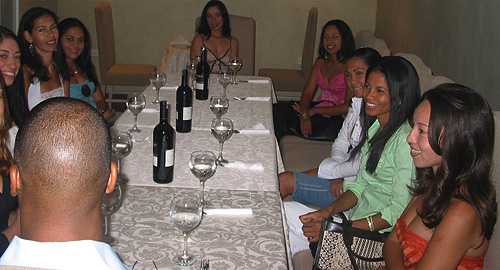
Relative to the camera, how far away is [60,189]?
0.96 metres

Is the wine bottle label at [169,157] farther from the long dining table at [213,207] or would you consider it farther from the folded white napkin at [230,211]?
the folded white napkin at [230,211]

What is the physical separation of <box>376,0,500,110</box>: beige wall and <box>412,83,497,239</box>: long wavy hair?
137 cm

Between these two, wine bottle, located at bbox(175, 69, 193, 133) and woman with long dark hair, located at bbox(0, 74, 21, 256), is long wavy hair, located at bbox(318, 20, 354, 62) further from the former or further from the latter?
woman with long dark hair, located at bbox(0, 74, 21, 256)

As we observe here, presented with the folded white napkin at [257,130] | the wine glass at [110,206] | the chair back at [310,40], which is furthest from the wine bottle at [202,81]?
the chair back at [310,40]

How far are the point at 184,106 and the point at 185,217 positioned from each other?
39.6 inches

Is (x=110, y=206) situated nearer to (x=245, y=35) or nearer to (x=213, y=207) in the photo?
(x=213, y=207)

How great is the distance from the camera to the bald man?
2.98 feet

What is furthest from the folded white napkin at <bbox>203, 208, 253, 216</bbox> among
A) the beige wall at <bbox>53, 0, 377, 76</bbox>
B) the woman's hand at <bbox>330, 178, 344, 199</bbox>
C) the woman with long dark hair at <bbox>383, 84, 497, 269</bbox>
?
the beige wall at <bbox>53, 0, 377, 76</bbox>

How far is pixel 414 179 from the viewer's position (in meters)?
1.84

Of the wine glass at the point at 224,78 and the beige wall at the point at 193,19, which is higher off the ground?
the beige wall at the point at 193,19

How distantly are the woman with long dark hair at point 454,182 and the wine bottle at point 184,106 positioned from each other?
101 centimetres

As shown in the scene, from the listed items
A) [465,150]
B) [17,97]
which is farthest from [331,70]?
[465,150]

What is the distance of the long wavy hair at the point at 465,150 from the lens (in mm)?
1400

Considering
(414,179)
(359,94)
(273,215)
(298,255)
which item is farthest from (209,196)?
(359,94)
